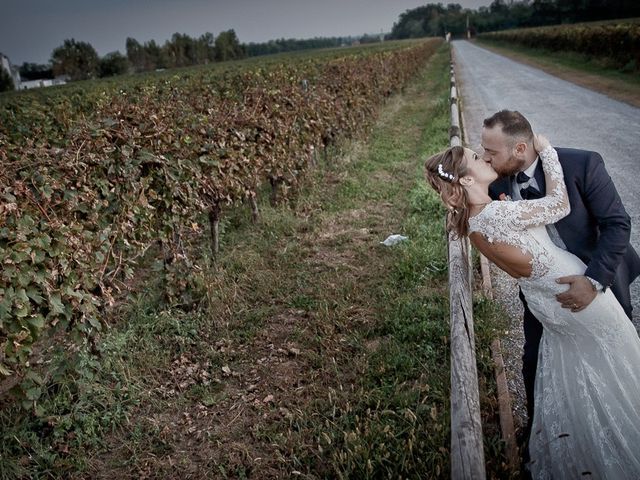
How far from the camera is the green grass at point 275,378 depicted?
331cm

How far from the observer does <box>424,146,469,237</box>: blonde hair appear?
8.57 ft

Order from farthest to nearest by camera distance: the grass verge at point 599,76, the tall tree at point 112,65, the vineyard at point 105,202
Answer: the tall tree at point 112,65 < the grass verge at point 599,76 < the vineyard at point 105,202

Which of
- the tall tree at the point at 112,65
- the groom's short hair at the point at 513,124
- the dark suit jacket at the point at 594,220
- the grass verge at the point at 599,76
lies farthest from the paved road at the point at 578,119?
the tall tree at the point at 112,65

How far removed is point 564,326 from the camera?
8.64 feet

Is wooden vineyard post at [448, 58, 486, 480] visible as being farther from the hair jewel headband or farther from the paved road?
the paved road

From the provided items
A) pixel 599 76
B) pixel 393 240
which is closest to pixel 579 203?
pixel 393 240

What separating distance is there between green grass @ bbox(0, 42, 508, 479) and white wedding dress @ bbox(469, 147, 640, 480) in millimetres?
478

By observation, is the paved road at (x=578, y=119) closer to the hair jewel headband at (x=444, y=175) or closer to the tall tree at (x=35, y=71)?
the hair jewel headband at (x=444, y=175)

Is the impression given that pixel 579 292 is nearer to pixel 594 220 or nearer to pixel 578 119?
pixel 594 220

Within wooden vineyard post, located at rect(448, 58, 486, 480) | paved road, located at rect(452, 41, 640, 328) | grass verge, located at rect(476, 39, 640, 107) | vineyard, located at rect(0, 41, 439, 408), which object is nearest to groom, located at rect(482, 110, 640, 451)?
wooden vineyard post, located at rect(448, 58, 486, 480)

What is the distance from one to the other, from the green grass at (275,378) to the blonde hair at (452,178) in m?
1.28

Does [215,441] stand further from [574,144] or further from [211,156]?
[574,144]

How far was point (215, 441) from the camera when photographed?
140 inches

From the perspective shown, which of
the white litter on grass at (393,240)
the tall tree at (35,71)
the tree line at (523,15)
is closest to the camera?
the white litter on grass at (393,240)
